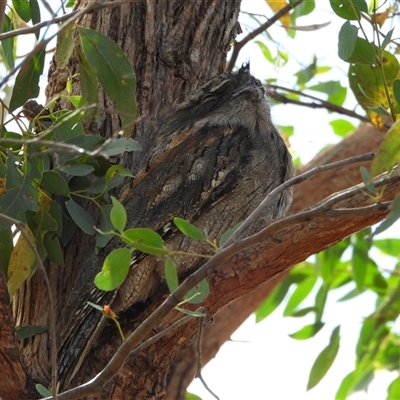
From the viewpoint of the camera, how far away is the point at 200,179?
2955 millimetres

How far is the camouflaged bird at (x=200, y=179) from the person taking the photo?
113 inches

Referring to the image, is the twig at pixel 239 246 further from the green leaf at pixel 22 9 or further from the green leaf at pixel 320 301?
the green leaf at pixel 320 301

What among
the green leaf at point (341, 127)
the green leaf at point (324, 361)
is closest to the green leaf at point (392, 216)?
the green leaf at point (324, 361)

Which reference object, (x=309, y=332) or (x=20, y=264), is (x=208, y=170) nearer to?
(x=20, y=264)

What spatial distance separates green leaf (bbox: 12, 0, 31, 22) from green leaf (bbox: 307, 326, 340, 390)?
2311 mm

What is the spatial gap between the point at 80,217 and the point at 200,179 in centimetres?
50

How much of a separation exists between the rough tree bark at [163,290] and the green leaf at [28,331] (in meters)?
0.04

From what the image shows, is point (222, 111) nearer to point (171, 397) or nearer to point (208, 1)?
point (208, 1)

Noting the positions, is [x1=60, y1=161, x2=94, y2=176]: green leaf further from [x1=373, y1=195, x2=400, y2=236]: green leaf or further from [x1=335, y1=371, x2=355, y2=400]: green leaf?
[x1=335, y1=371, x2=355, y2=400]: green leaf

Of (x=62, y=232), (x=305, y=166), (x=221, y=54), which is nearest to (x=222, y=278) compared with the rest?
(x=62, y=232)

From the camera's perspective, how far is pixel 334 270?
16.9ft

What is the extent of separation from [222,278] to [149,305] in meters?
0.39

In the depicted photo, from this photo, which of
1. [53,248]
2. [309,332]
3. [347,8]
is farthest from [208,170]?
[309,332]

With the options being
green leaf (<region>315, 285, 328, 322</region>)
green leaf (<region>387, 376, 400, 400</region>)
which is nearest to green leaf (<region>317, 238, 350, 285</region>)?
green leaf (<region>315, 285, 328, 322</region>)
